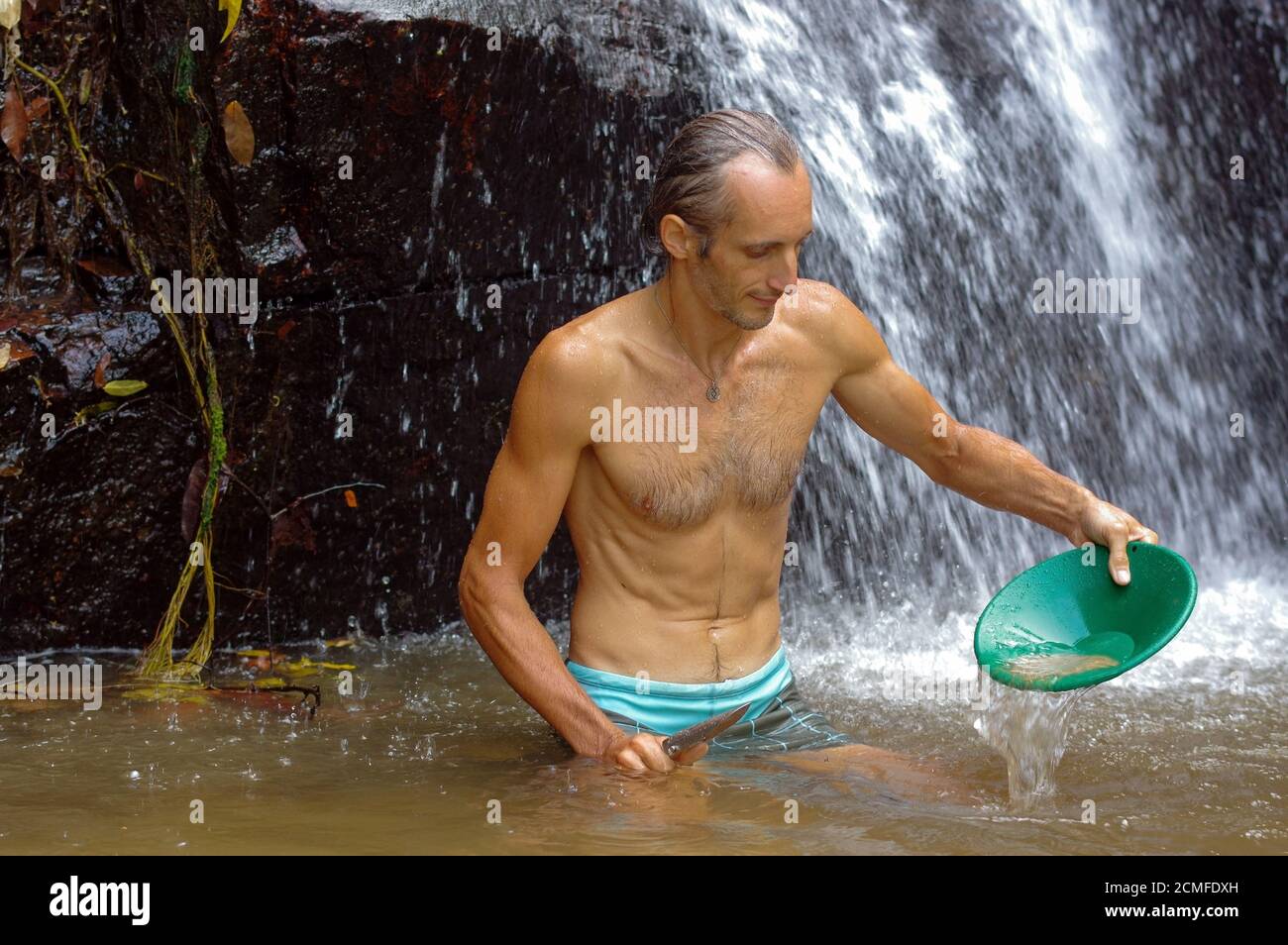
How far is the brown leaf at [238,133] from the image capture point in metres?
4.90

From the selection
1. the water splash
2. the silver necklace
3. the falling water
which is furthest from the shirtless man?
the falling water

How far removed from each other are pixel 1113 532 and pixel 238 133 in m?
2.94

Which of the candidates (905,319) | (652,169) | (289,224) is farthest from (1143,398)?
(289,224)

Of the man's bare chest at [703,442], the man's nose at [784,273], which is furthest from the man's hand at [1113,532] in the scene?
the man's nose at [784,273]

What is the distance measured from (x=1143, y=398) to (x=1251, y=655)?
71.7 inches

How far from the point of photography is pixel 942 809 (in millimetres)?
3271

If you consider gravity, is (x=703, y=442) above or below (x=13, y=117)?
below

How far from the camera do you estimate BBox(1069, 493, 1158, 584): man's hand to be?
3.29 metres

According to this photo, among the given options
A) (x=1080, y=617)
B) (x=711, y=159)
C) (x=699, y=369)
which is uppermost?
(x=711, y=159)

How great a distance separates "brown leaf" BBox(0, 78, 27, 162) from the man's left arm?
8.80 feet

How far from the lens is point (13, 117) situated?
4895 mm

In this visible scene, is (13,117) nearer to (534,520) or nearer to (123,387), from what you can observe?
(123,387)

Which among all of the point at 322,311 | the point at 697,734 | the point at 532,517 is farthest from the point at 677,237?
the point at 322,311

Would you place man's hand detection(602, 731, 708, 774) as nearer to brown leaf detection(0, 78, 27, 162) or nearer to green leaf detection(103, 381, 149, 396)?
green leaf detection(103, 381, 149, 396)
